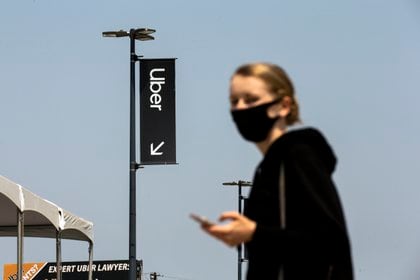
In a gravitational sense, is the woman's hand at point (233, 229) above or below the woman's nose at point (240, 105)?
below

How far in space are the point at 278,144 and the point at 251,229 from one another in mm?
307

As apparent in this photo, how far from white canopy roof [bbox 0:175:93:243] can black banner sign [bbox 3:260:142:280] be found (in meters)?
58.2

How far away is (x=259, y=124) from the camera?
391cm

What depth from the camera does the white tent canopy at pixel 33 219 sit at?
62.0ft

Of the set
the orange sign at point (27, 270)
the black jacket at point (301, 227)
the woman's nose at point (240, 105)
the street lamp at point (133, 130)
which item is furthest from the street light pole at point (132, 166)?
the orange sign at point (27, 270)

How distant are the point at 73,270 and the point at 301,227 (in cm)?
8844

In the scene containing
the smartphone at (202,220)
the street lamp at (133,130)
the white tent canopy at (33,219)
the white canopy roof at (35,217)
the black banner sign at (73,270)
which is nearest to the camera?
the smartphone at (202,220)

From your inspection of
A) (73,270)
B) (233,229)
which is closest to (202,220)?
(233,229)

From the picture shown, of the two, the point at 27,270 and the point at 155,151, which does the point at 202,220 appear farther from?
the point at 27,270

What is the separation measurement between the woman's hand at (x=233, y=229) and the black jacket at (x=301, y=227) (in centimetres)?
3

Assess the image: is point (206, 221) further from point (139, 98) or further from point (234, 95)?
point (139, 98)

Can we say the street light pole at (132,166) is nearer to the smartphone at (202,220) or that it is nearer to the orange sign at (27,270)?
Answer: the smartphone at (202,220)

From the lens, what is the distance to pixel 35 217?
78.6 feet

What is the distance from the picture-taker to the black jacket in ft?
12.2
